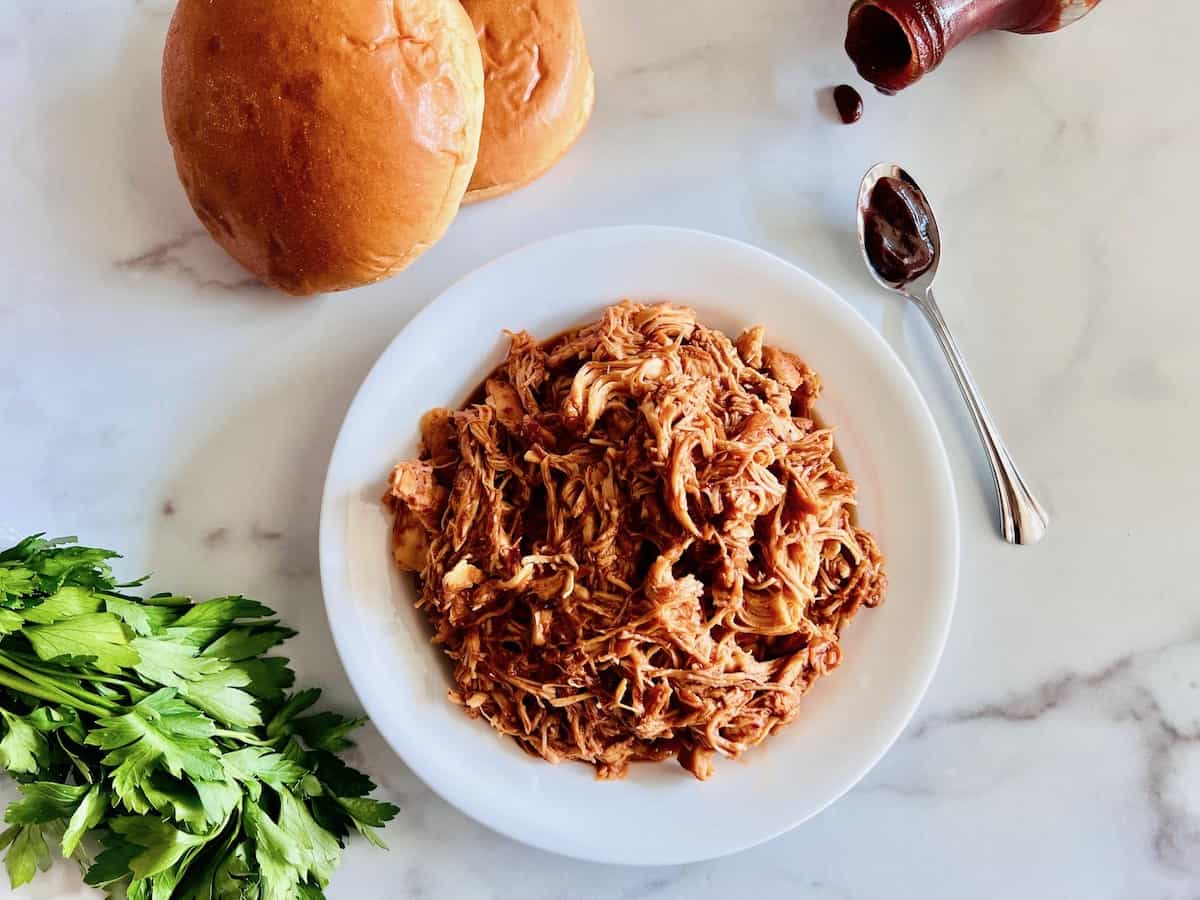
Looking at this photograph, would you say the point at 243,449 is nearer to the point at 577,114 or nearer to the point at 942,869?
the point at 577,114

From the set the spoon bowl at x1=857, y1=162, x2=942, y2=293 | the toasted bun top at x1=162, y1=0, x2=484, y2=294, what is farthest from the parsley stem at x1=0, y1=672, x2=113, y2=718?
the spoon bowl at x1=857, y1=162, x2=942, y2=293

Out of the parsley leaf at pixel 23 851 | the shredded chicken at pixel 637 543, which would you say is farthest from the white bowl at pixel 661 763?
the parsley leaf at pixel 23 851

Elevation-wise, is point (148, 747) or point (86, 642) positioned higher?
point (86, 642)

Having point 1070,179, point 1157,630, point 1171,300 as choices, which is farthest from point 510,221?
point 1157,630

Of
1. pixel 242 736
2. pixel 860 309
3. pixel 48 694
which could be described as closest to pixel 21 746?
pixel 48 694

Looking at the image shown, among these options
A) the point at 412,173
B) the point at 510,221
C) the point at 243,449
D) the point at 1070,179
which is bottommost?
the point at 1070,179

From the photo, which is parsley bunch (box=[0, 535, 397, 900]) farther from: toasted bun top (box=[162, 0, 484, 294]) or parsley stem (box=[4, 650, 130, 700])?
toasted bun top (box=[162, 0, 484, 294])

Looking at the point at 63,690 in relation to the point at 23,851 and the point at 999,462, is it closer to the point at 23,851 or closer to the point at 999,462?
the point at 23,851
